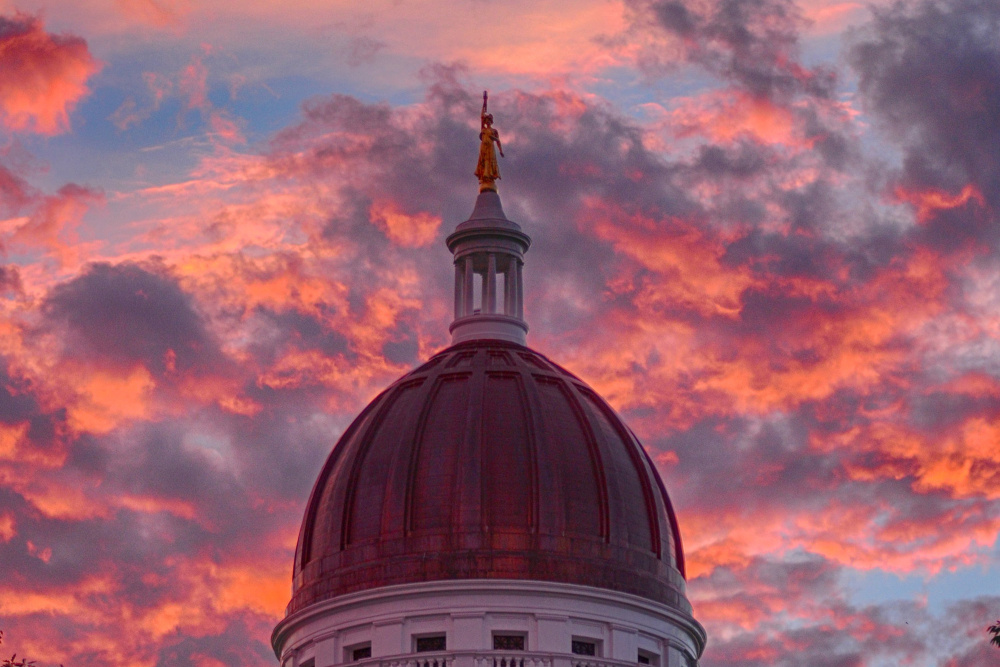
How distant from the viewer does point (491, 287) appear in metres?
91.1

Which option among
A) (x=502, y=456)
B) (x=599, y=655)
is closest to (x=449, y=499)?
(x=502, y=456)

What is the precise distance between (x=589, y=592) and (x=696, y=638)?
272 inches

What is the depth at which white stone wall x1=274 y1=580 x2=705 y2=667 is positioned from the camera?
7638cm

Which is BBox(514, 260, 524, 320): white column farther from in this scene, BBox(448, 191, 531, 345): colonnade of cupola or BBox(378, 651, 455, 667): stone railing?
BBox(378, 651, 455, 667): stone railing

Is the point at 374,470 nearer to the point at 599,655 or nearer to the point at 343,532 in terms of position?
the point at 343,532

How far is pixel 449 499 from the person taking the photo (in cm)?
7944

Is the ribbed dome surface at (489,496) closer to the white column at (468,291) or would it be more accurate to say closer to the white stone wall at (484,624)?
the white stone wall at (484,624)

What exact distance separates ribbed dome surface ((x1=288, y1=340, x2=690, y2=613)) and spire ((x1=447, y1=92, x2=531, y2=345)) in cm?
429

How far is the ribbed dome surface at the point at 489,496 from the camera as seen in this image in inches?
3095

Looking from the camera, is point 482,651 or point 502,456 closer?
point 482,651

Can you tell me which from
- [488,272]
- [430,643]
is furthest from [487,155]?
[430,643]

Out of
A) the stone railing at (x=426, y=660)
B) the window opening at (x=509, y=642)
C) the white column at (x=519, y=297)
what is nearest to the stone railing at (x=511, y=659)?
the stone railing at (x=426, y=660)

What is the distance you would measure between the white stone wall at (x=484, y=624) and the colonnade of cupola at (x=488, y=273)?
48.9 feet

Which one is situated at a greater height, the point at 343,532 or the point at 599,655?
the point at 343,532
